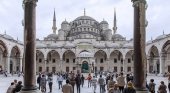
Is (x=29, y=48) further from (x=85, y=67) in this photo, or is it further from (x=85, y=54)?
(x=85, y=67)

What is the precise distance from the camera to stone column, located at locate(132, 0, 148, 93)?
943cm

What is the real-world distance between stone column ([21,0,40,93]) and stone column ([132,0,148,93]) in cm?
323

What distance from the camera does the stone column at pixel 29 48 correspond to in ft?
31.2

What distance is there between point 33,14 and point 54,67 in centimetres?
5504

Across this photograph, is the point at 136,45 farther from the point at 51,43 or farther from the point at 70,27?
the point at 70,27

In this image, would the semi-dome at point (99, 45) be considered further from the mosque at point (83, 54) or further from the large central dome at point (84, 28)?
the large central dome at point (84, 28)

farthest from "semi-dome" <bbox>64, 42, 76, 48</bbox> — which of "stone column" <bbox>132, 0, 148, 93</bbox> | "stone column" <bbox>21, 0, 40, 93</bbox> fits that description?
"stone column" <bbox>132, 0, 148, 93</bbox>

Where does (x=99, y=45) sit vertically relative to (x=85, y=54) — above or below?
above

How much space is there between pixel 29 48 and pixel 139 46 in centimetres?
353

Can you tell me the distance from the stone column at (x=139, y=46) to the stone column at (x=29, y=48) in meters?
3.23

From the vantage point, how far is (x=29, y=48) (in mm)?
9633

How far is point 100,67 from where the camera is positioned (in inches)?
2520

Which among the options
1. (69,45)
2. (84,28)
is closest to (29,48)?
(69,45)

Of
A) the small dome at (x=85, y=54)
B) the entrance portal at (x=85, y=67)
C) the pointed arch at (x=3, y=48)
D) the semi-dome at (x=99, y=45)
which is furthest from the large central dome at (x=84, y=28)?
the pointed arch at (x=3, y=48)
